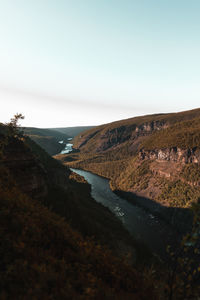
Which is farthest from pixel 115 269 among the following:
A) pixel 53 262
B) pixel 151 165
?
pixel 151 165

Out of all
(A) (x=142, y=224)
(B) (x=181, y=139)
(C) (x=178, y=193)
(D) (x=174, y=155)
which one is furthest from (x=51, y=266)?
(B) (x=181, y=139)

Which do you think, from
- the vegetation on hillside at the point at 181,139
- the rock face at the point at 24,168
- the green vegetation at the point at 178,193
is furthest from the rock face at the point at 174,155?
the rock face at the point at 24,168

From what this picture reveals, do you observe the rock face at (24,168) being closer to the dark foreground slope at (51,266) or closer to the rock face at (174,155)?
the dark foreground slope at (51,266)

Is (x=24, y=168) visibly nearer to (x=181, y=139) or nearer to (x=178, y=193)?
(x=178, y=193)

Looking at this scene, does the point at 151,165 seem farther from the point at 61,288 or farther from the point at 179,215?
the point at 61,288

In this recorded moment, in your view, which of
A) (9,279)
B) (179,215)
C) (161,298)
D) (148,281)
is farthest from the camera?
(179,215)
